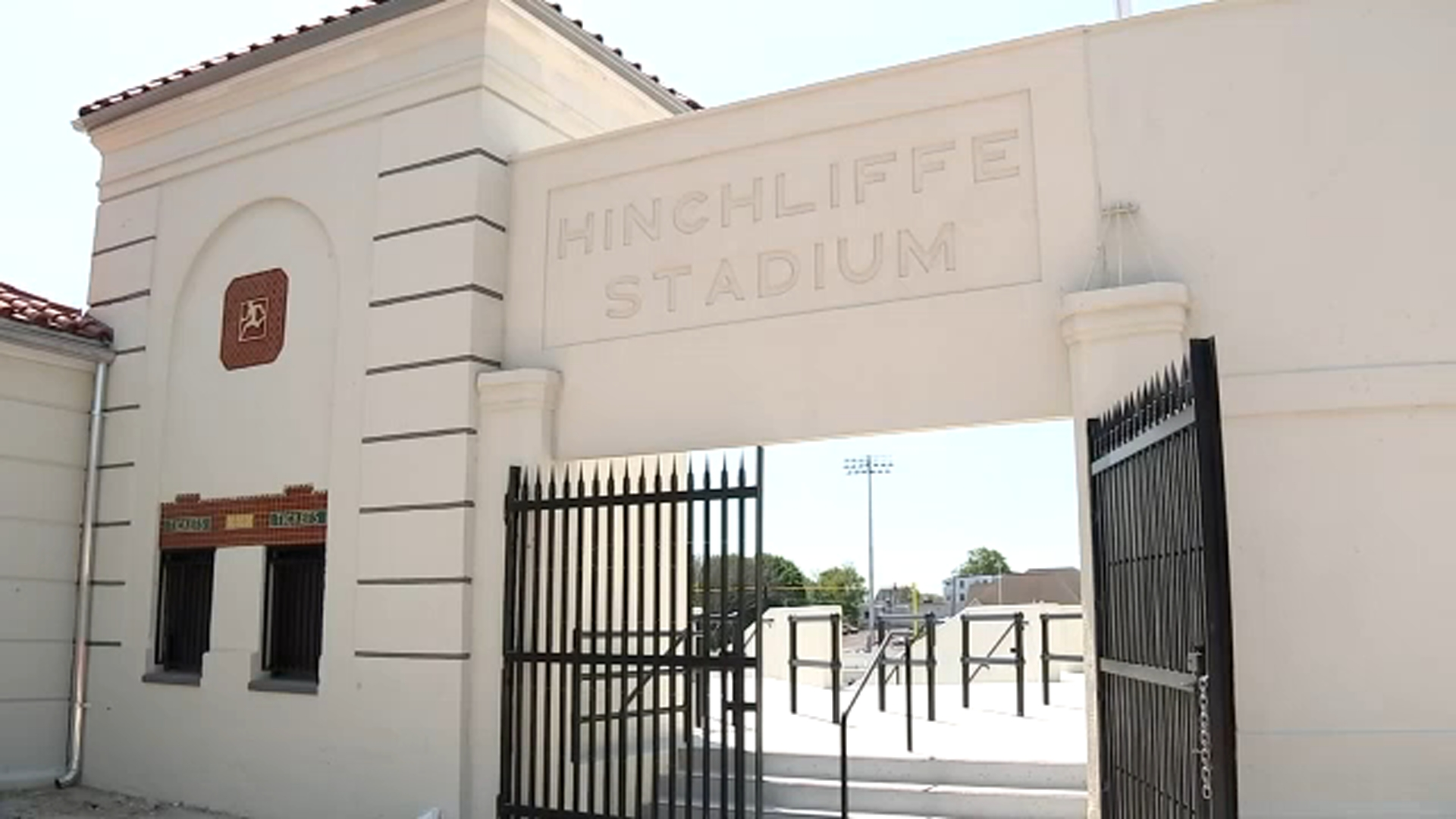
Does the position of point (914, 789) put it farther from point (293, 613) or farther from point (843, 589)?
point (843, 589)

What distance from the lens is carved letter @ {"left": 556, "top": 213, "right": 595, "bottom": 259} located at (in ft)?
28.0

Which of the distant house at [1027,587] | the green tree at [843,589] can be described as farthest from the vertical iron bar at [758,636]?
the green tree at [843,589]

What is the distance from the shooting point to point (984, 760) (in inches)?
325

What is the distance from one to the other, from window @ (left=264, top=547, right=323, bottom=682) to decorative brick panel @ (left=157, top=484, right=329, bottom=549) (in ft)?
0.41

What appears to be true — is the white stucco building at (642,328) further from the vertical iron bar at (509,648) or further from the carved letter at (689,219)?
the vertical iron bar at (509,648)

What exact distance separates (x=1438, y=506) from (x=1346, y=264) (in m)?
1.29

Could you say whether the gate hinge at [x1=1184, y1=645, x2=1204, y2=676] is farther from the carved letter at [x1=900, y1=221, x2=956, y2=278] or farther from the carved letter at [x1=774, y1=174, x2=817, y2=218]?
A: the carved letter at [x1=774, y1=174, x2=817, y2=218]

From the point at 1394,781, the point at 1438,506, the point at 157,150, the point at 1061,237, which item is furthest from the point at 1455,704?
the point at 157,150

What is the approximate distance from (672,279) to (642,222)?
1.62 ft

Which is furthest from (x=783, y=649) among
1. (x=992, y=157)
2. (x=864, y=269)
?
(x=992, y=157)

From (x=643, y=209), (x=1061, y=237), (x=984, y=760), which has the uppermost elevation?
(x=643, y=209)

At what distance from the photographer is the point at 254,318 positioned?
9.75 m

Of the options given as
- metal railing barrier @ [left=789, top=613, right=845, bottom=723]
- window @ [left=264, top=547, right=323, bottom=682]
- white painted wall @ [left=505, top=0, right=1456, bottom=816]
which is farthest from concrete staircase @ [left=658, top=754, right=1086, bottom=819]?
window @ [left=264, top=547, right=323, bottom=682]

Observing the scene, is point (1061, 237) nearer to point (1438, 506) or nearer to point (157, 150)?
point (1438, 506)
